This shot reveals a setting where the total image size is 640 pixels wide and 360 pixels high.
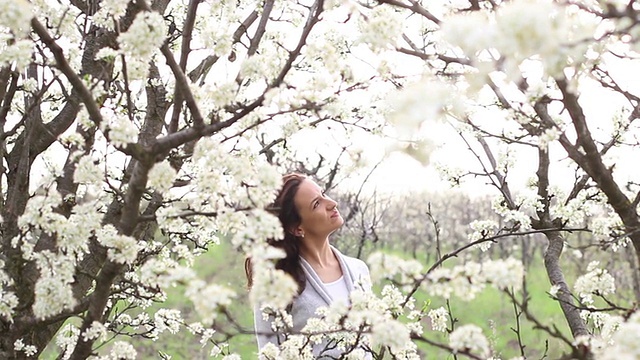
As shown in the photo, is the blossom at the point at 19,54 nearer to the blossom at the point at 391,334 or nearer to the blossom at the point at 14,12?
the blossom at the point at 14,12

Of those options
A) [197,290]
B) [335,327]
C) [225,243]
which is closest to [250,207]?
[197,290]

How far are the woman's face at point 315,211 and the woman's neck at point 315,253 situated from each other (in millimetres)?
73

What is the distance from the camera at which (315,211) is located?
3.15m

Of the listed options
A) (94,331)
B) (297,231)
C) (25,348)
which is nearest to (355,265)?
(297,231)

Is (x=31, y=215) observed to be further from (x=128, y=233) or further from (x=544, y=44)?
(x=544, y=44)

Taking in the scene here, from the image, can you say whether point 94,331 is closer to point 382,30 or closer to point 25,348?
point 25,348

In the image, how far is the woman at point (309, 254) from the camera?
3.13m

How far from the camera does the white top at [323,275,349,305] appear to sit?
3211 mm

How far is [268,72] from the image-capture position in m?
1.99

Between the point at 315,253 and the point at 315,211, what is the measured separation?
249mm

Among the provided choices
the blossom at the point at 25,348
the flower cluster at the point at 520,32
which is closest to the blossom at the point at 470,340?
the flower cluster at the point at 520,32

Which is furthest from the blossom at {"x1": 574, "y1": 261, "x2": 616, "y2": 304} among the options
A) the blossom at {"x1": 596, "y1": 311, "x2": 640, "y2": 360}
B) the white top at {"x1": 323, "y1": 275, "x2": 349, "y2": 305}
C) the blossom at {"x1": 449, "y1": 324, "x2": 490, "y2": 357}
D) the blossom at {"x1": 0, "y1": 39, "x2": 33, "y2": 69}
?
the blossom at {"x1": 0, "y1": 39, "x2": 33, "y2": 69}

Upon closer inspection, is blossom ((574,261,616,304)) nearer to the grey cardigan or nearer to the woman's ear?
the grey cardigan

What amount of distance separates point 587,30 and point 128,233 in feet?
4.11
